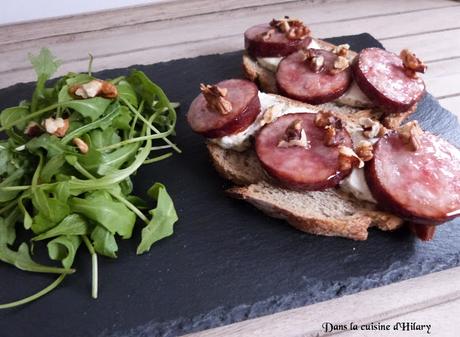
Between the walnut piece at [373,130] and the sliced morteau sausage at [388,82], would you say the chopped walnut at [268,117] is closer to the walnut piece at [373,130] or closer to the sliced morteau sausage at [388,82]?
the walnut piece at [373,130]

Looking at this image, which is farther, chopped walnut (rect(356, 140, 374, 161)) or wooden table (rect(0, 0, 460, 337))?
wooden table (rect(0, 0, 460, 337))

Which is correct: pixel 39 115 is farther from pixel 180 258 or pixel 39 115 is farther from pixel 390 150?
pixel 390 150

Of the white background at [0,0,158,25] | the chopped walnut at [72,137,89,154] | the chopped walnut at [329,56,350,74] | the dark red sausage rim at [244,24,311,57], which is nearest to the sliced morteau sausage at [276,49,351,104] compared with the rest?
the chopped walnut at [329,56,350,74]

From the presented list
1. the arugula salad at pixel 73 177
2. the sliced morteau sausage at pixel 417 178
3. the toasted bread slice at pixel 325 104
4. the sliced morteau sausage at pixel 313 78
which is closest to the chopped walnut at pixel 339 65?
the sliced morteau sausage at pixel 313 78

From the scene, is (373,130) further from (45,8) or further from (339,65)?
(45,8)

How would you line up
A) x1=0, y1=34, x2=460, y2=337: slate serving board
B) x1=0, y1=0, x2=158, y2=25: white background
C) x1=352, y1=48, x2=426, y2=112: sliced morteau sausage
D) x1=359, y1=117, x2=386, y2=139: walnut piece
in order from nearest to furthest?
x1=0, y1=34, x2=460, y2=337: slate serving board
x1=359, y1=117, x2=386, y2=139: walnut piece
x1=352, y1=48, x2=426, y2=112: sliced morteau sausage
x1=0, y1=0, x2=158, y2=25: white background

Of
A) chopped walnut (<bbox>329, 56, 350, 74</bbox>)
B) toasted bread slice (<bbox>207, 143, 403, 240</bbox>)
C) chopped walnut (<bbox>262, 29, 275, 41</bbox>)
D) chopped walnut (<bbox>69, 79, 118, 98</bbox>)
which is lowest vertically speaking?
toasted bread slice (<bbox>207, 143, 403, 240</bbox>)

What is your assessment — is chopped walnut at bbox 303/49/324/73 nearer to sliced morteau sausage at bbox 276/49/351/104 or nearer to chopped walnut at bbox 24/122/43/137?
sliced morteau sausage at bbox 276/49/351/104
